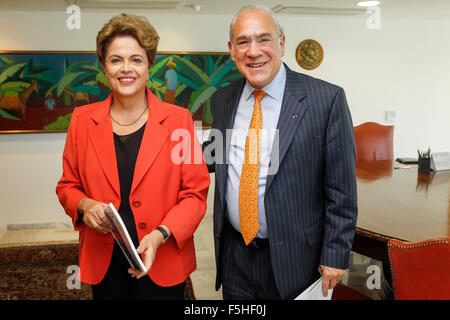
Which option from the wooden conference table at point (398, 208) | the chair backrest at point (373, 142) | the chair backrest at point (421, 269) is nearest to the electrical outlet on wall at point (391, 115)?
the chair backrest at point (373, 142)

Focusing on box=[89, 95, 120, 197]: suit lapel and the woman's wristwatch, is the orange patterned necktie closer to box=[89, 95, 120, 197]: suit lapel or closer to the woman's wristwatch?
the woman's wristwatch

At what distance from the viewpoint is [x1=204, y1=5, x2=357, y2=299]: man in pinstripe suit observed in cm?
148

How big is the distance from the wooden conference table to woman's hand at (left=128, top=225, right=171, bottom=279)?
106 cm

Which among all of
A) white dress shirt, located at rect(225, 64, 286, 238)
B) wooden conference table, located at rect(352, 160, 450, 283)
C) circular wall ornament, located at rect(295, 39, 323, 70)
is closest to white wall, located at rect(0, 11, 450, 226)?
circular wall ornament, located at rect(295, 39, 323, 70)

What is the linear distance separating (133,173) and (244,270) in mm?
602

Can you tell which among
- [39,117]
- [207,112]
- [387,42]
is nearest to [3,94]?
[39,117]

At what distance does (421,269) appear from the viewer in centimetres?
123

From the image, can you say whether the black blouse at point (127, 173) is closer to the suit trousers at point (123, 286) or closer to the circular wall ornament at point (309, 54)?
the suit trousers at point (123, 286)

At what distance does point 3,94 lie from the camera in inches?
175

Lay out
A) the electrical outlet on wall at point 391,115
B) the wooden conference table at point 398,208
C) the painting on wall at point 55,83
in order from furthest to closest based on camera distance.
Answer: the electrical outlet on wall at point 391,115 < the painting on wall at point 55,83 < the wooden conference table at point 398,208

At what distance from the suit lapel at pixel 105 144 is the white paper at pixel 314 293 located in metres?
0.74

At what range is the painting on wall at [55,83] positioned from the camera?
174 inches

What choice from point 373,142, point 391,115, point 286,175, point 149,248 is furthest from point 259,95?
point 391,115
